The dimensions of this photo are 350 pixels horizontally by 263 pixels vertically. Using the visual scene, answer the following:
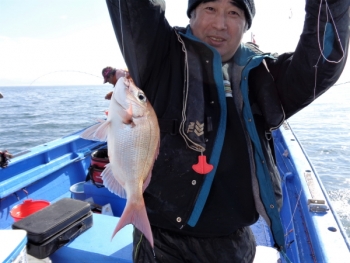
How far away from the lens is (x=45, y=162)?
14.5 ft

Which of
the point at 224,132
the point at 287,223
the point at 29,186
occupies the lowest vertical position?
the point at 287,223

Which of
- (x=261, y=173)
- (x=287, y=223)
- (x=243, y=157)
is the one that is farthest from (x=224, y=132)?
(x=287, y=223)

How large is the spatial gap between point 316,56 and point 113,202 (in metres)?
3.02

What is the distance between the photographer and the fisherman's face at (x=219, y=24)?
1.97 meters

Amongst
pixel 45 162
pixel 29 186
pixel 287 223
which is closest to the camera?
pixel 287 223

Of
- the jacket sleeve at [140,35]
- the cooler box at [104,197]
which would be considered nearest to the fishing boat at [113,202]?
the cooler box at [104,197]

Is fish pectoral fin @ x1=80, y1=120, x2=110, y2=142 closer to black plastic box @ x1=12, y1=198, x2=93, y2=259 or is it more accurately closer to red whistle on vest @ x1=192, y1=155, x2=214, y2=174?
red whistle on vest @ x1=192, y1=155, x2=214, y2=174

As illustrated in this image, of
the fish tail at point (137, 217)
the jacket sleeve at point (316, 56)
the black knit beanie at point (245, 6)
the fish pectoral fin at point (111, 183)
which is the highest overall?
the black knit beanie at point (245, 6)

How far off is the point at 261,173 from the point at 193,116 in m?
0.54

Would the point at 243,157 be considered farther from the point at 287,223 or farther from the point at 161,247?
the point at 287,223

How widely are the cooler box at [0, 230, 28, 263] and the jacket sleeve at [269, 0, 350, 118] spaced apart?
6.05 ft

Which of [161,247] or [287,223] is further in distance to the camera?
[287,223]

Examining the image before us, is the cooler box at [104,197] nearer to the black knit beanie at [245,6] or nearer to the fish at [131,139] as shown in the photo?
the fish at [131,139]

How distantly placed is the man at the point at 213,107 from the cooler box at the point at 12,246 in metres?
0.71
